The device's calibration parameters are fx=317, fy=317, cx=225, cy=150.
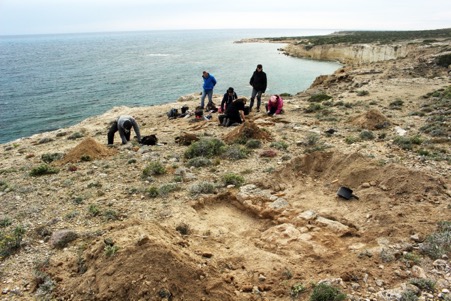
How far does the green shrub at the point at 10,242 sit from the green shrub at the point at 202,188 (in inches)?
143

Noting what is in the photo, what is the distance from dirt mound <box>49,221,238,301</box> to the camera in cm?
435

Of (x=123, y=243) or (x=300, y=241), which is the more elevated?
(x=123, y=243)

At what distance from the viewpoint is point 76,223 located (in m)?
6.69

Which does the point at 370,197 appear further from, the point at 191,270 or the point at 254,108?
the point at 254,108

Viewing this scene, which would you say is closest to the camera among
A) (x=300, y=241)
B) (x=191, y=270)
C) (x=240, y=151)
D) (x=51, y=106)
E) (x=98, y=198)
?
(x=191, y=270)

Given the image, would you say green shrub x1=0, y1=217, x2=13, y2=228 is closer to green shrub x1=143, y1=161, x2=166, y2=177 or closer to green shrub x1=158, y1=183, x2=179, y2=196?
green shrub x1=158, y1=183, x2=179, y2=196

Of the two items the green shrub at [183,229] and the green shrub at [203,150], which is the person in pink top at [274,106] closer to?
the green shrub at [203,150]

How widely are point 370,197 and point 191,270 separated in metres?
4.64

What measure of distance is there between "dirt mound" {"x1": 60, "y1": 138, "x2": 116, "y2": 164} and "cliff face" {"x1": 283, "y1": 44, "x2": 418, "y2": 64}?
46237 mm

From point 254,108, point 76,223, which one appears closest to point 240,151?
point 76,223

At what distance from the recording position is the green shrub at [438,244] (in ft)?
16.5

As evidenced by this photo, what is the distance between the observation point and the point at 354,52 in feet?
191

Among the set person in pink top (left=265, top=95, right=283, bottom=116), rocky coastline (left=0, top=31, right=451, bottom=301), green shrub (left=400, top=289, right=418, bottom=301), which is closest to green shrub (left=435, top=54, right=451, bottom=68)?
rocky coastline (left=0, top=31, right=451, bottom=301)

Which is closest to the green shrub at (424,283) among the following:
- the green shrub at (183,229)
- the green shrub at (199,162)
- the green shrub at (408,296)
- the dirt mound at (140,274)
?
Result: the green shrub at (408,296)
